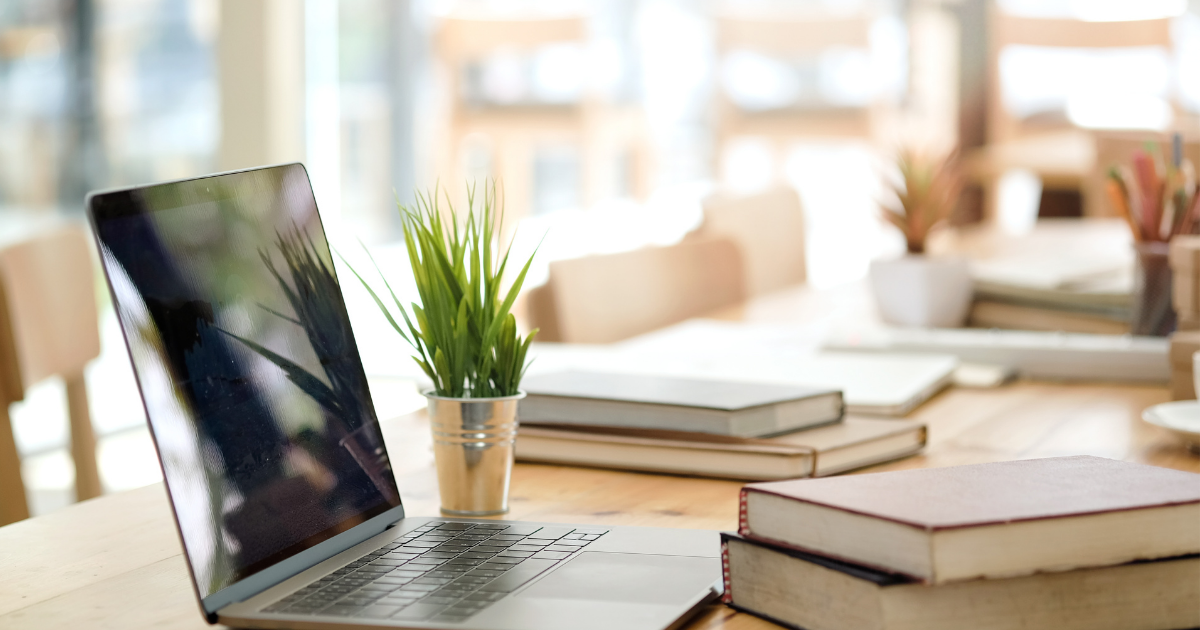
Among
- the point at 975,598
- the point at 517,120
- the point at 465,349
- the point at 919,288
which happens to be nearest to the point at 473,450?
the point at 465,349

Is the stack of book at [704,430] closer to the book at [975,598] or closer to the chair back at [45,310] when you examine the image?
the book at [975,598]

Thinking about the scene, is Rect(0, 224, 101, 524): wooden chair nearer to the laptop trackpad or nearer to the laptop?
the laptop

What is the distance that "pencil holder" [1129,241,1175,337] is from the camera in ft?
4.17

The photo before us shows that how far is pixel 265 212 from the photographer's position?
0.66m

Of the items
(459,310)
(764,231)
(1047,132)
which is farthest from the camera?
(1047,132)

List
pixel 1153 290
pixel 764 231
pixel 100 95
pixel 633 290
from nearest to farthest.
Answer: pixel 1153 290
pixel 633 290
pixel 764 231
pixel 100 95

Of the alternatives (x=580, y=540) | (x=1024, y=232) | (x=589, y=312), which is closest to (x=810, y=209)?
(x=1024, y=232)

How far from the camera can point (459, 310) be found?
0.73 metres

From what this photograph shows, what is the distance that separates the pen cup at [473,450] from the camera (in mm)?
745

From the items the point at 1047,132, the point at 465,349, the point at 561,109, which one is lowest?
the point at 465,349

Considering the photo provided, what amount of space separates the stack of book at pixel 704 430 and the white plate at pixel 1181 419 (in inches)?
6.7

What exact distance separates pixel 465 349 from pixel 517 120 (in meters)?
3.34

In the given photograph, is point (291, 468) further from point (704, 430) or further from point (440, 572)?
A: point (704, 430)

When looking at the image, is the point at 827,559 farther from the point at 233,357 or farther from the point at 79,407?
the point at 79,407
